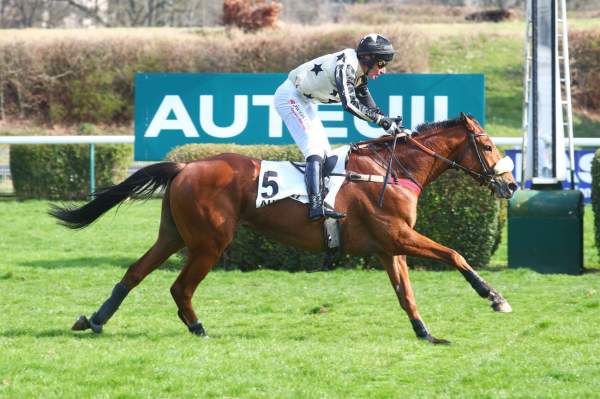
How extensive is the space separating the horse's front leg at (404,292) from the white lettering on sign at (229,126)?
17.3ft

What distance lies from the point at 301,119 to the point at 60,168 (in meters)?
11.7

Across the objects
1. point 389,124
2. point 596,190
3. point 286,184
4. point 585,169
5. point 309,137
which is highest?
point 389,124

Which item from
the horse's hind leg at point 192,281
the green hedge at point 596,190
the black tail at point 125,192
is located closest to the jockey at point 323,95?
the horse's hind leg at point 192,281

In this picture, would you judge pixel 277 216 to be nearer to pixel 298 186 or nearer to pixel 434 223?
pixel 298 186

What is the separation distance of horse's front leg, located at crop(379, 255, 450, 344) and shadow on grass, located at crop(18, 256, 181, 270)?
4.50 m

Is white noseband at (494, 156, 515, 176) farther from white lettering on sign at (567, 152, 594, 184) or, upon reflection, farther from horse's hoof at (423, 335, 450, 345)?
white lettering on sign at (567, 152, 594, 184)

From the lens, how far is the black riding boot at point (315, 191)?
24.5 feet

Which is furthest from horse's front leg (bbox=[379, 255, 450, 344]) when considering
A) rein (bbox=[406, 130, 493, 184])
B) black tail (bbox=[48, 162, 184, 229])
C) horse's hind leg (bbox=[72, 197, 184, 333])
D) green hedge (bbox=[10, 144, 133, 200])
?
green hedge (bbox=[10, 144, 133, 200])

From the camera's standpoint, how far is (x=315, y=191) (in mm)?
7488

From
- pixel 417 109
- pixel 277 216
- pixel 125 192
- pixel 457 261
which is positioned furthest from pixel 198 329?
pixel 417 109

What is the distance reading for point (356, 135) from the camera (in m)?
→ 12.5

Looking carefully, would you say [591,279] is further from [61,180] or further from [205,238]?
[61,180]

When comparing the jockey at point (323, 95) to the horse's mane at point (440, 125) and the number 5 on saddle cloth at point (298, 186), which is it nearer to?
the number 5 on saddle cloth at point (298, 186)

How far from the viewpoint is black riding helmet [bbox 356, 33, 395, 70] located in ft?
24.6
